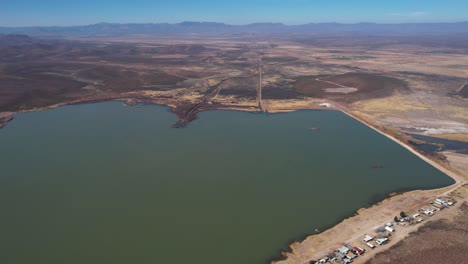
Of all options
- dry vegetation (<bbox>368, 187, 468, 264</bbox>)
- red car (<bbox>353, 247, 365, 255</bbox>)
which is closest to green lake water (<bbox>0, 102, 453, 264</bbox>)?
red car (<bbox>353, 247, 365, 255</bbox>)

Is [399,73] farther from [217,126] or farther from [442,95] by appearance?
[217,126]

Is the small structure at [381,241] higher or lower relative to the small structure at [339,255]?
higher

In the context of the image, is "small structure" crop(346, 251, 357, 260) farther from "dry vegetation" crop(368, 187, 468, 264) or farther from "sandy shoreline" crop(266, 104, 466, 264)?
"dry vegetation" crop(368, 187, 468, 264)

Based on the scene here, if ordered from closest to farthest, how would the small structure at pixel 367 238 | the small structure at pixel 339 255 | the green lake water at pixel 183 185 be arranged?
the small structure at pixel 339 255
the small structure at pixel 367 238
the green lake water at pixel 183 185

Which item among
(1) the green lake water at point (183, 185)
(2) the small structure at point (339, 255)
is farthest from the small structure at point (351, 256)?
(1) the green lake water at point (183, 185)

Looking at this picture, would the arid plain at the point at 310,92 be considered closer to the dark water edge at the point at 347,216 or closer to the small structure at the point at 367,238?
the dark water edge at the point at 347,216

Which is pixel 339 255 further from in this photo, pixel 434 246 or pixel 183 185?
pixel 183 185

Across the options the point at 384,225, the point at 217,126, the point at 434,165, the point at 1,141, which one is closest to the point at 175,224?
the point at 384,225

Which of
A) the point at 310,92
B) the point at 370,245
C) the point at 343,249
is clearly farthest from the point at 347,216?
the point at 310,92
